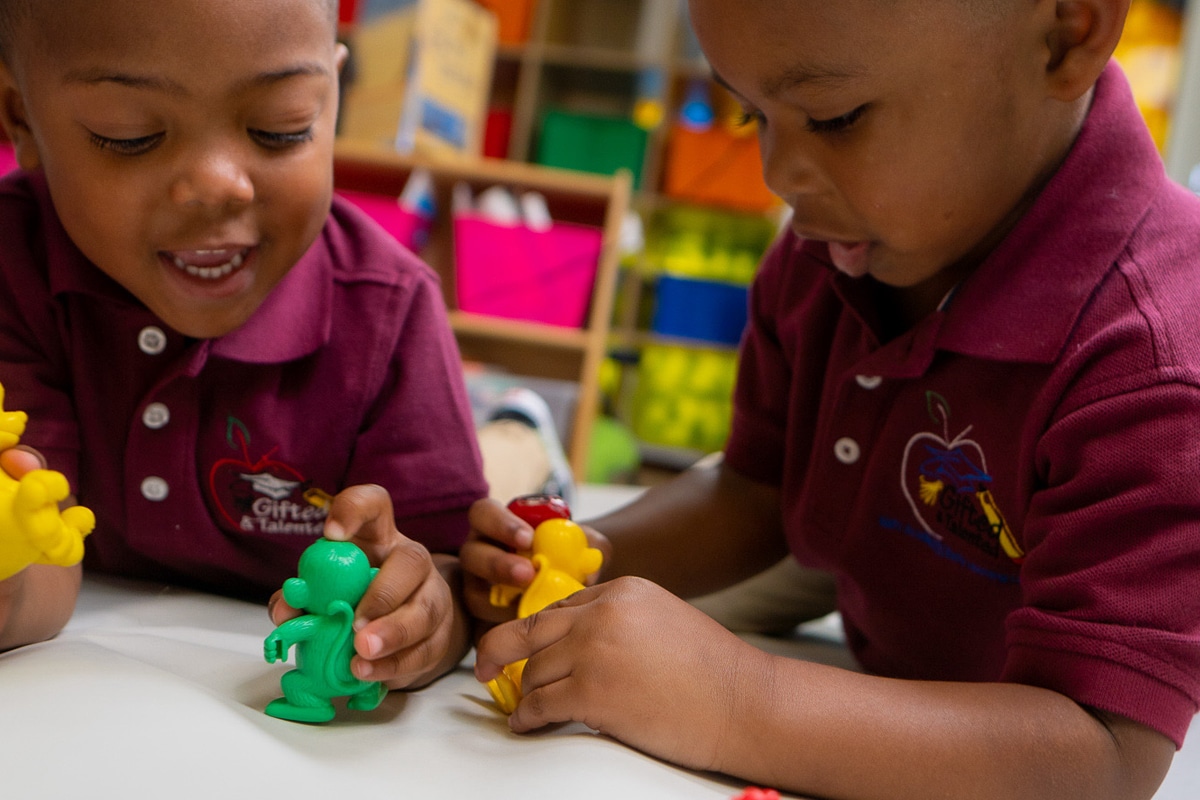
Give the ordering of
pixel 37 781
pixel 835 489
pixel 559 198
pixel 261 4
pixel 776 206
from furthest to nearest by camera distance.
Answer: pixel 776 206
pixel 559 198
pixel 835 489
pixel 261 4
pixel 37 781

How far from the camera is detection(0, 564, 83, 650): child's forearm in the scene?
666 millimetres

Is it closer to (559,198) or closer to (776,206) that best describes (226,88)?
(559,198)

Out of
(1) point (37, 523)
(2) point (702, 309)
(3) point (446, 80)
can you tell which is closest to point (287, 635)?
(1) point (37, 523)

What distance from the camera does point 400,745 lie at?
2.02ft

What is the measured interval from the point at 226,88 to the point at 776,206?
3075 millimetres

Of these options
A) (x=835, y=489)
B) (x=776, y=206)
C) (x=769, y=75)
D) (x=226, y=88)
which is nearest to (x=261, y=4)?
(x=226, y=88)

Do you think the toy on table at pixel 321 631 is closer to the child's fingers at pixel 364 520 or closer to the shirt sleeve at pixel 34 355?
the child's fingers at pixel 364 520

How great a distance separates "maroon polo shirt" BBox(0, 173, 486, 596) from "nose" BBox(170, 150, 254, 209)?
140 millimetres

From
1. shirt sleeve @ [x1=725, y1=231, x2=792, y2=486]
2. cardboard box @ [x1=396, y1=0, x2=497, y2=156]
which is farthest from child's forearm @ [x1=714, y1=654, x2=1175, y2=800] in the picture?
cardboard box @ [x1=396, y1=0, x2=497, y2=156]

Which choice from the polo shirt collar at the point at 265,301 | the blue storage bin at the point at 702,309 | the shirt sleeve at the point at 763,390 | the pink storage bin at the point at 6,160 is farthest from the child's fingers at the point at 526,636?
the blue storage bin at the point at 702,309

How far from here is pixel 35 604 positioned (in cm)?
70

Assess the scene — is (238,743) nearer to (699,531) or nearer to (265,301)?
(265,301)

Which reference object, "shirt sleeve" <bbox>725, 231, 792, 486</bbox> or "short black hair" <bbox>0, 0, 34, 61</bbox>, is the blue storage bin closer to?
"shirt sleeve" <bbox>725, 231, 792, 486</bbox>

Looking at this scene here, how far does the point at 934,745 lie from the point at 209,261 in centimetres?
59
